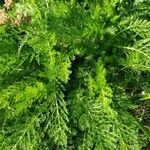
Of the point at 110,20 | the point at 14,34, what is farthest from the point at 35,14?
the point at 110,20

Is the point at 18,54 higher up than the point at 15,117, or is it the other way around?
the point at 18,54

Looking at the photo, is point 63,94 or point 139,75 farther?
point 139,75

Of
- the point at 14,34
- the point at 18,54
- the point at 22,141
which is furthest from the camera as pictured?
the point at 14,34

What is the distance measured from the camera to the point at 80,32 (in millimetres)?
2680

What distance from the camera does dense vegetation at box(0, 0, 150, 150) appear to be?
267 cm

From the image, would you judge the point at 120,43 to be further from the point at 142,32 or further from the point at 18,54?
the point at 18,54

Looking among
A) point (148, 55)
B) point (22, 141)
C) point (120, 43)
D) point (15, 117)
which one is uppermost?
point (120, 43)

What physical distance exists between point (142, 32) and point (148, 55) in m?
0.16

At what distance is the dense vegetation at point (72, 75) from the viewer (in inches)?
105

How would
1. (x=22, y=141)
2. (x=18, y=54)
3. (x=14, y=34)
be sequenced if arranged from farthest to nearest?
(x=14, y=34)
(x=18, y=54)
(x=22, y=141)

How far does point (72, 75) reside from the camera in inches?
117

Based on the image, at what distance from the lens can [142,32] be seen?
2.80 m

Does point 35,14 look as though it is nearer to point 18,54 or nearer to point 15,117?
point 18,54

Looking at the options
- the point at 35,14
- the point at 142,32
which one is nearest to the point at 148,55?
the point at 142,32
